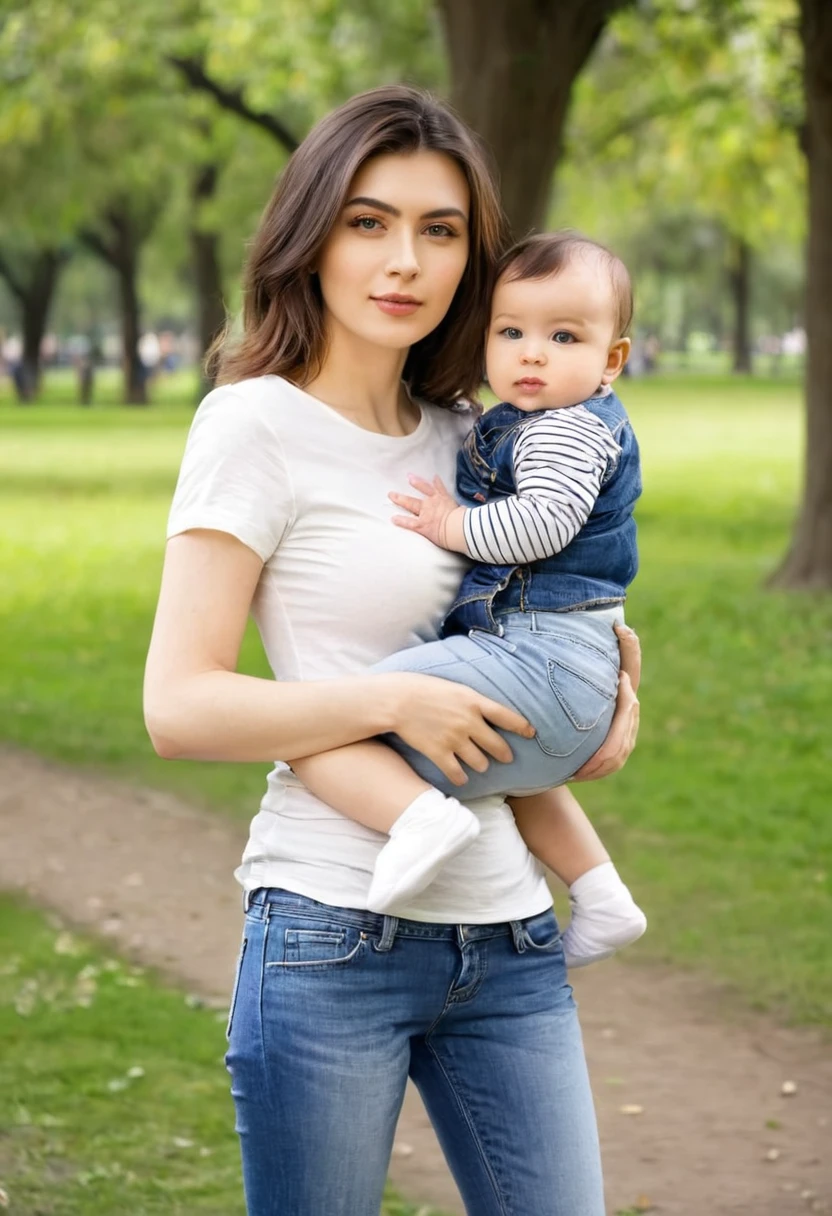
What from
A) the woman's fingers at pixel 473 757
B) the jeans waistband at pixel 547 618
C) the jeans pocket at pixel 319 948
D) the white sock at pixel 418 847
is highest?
the jeans waistband at pixel 547 618

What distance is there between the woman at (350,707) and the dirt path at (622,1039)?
219 centimetres

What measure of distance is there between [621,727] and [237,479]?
27.0 inches

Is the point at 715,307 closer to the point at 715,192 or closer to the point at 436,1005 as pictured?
the point at 715,192

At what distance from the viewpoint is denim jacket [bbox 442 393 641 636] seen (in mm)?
2561

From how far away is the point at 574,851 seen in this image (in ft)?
9.05

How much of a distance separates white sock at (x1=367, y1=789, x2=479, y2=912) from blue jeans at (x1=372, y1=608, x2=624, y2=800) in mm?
106

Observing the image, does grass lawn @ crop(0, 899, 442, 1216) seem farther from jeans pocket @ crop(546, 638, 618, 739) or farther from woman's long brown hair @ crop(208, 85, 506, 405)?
woman's long brown hair @ crop(208, 85, 506, 405)

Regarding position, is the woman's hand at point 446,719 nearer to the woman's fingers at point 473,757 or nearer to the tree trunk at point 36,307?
the woman's fingers at point 473,757

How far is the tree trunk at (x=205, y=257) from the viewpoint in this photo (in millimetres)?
39375

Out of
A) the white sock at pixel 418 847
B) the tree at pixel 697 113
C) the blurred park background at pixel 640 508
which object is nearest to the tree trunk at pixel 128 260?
the blurred park background at pixel 640 508

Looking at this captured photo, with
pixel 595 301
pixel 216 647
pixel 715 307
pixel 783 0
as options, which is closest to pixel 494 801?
pixel 216 647

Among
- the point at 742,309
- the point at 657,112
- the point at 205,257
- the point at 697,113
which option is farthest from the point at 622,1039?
the point at 742,309

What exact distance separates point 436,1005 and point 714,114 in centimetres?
2045

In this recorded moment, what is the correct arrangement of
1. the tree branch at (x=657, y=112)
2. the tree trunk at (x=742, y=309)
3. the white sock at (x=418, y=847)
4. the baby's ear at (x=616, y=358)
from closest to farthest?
1. the white sock at (x=418, y=847)
2. the baby's ear at (x=616, y=358)
3. the tree branch at (x=657, y=112)
4. the tree trunk at (x=742, y=309)
